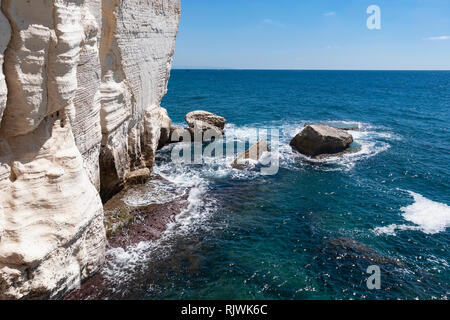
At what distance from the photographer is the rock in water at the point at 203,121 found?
96.5 ft

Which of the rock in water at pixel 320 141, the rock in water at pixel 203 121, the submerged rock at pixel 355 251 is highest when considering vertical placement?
the rock in water at pixel 203 121

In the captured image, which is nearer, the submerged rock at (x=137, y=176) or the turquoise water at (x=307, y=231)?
the turquoise water at (x=307, y=231)

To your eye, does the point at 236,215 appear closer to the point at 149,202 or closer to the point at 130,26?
the point at 149,202

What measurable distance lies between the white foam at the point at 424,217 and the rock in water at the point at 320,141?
25.6 feet

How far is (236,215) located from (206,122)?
16130mm

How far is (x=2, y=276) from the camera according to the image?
7820mm

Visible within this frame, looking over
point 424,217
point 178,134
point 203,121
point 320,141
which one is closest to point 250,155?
point 320,141

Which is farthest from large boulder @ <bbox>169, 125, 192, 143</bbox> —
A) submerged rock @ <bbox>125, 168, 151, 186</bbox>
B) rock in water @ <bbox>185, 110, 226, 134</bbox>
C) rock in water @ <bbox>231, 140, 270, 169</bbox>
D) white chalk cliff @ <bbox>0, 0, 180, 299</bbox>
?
white chalk cliff @ <bbox>0, 0, 180, 299</bbox>

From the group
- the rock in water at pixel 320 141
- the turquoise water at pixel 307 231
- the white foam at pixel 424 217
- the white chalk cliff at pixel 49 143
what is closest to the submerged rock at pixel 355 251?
the turquoise water at pixel 307 231

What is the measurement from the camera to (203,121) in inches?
1201

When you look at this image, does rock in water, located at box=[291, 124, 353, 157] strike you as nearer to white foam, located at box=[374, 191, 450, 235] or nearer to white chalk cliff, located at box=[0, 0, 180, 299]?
white foam, located at box=[374, 191, 450, 235]

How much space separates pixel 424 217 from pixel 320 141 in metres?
9.83

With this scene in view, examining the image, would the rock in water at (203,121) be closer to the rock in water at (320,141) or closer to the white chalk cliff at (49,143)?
the rock in water at (320,141)

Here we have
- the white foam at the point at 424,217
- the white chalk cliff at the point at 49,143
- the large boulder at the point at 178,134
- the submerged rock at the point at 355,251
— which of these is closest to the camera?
the white chalk cliff at the point at 49,143
